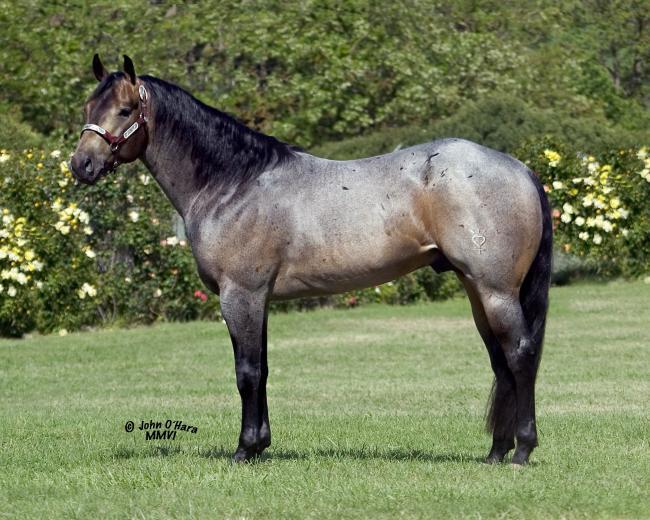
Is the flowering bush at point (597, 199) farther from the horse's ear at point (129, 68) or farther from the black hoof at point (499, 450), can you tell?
the horse's ear at point (129, 68)

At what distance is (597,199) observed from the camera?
1778 cm

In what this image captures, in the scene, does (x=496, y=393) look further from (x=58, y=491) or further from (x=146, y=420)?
(x=146, y=420)

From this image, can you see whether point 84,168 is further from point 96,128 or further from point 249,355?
point 249,355

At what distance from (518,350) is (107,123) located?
2.73 meters

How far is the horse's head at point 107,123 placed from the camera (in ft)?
24.7

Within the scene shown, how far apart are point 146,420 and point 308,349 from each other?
4.44 metres

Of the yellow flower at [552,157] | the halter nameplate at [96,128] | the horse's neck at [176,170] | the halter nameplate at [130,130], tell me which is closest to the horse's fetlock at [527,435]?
the horse's neck at [176,170]

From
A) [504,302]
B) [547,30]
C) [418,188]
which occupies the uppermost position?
[547,30]

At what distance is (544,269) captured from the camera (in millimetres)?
7266

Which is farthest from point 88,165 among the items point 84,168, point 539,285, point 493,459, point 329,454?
point 493,459

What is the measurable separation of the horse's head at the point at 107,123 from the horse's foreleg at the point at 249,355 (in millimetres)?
1081

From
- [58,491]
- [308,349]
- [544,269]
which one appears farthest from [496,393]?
[308,349]

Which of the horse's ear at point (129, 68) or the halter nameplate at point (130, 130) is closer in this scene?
the horse's ear at point (129, 68)

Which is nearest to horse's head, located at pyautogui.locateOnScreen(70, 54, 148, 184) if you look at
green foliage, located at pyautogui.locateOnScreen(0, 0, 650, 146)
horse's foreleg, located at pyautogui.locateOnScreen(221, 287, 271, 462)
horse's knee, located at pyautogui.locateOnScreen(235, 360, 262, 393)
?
horse's foreleg, located at pyautogui.locateOnScreen(221, 287, 271, 462)
